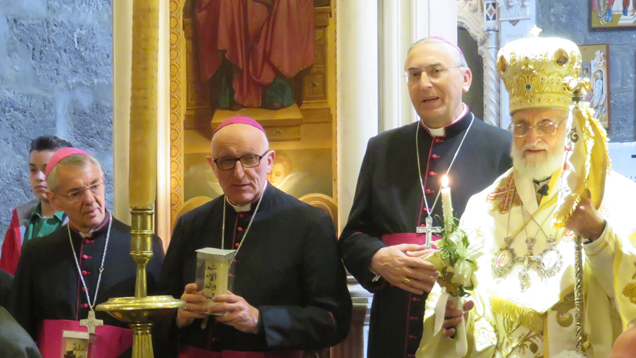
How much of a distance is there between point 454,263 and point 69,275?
2.06 m

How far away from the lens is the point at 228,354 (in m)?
3.72

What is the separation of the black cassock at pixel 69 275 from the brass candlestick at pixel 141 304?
4.75ft

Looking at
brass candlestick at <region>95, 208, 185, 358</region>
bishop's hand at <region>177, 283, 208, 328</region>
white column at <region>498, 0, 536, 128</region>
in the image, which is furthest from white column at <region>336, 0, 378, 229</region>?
white column at <region>498, 0, 536, 128</region>

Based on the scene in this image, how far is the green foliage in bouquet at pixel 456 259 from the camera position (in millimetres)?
2959

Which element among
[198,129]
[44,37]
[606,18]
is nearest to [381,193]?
[198,129]

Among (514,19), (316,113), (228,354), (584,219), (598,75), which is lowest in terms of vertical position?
(228,354)

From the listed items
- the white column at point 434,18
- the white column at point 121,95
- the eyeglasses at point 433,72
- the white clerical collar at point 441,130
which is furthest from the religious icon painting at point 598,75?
the eyeglasses at point 433,72

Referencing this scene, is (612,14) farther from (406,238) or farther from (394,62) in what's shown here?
(406,238)

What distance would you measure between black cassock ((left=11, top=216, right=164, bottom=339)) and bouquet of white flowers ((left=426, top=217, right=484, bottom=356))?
1.54m

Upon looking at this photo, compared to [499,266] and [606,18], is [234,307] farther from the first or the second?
[606,18]

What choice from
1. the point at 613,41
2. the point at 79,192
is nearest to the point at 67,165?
the point at 79,192

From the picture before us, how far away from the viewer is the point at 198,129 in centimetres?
502

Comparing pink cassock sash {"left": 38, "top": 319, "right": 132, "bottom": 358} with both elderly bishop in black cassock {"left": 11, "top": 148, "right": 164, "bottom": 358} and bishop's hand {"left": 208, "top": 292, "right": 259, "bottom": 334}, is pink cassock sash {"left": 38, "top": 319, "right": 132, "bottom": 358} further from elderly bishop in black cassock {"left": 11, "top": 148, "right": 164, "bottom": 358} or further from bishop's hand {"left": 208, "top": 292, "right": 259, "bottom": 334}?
bishop's hand {"left": 208, "top": 292, "right": 259, "bottom": 334}

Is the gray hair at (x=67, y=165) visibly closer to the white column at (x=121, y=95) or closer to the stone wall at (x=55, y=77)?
the white column at (x=121, y=95)
